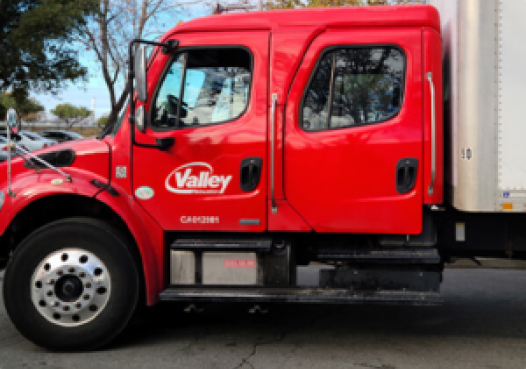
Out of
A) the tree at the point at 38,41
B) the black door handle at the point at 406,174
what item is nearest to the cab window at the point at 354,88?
the black door handle at the point at 406,174

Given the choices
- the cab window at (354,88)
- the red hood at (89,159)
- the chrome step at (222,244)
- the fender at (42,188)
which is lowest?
the chrome step at (222,244)

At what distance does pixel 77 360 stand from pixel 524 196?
137 inches

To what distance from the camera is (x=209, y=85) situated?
16.0 ft

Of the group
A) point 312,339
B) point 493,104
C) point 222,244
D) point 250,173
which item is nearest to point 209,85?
point 250,173

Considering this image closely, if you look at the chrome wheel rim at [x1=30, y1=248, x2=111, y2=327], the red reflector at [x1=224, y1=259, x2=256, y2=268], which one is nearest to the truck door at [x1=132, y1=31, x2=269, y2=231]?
the red reflector at [x1=224, y1=259, x2=256, y2=268]

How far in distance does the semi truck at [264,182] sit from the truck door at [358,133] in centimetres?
1

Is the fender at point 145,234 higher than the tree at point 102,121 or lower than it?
lower

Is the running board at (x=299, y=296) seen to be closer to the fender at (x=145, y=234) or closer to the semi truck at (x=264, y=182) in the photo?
the semi truck at (x=264, y=182)

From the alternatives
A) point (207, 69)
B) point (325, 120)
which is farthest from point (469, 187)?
point (207, 69)

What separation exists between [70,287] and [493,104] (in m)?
3.41

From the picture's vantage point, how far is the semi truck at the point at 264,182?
4.70 meters

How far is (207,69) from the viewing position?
4.89 metres

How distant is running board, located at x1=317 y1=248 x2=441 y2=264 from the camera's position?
4.75m

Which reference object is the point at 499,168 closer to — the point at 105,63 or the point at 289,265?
the point at 289,265
